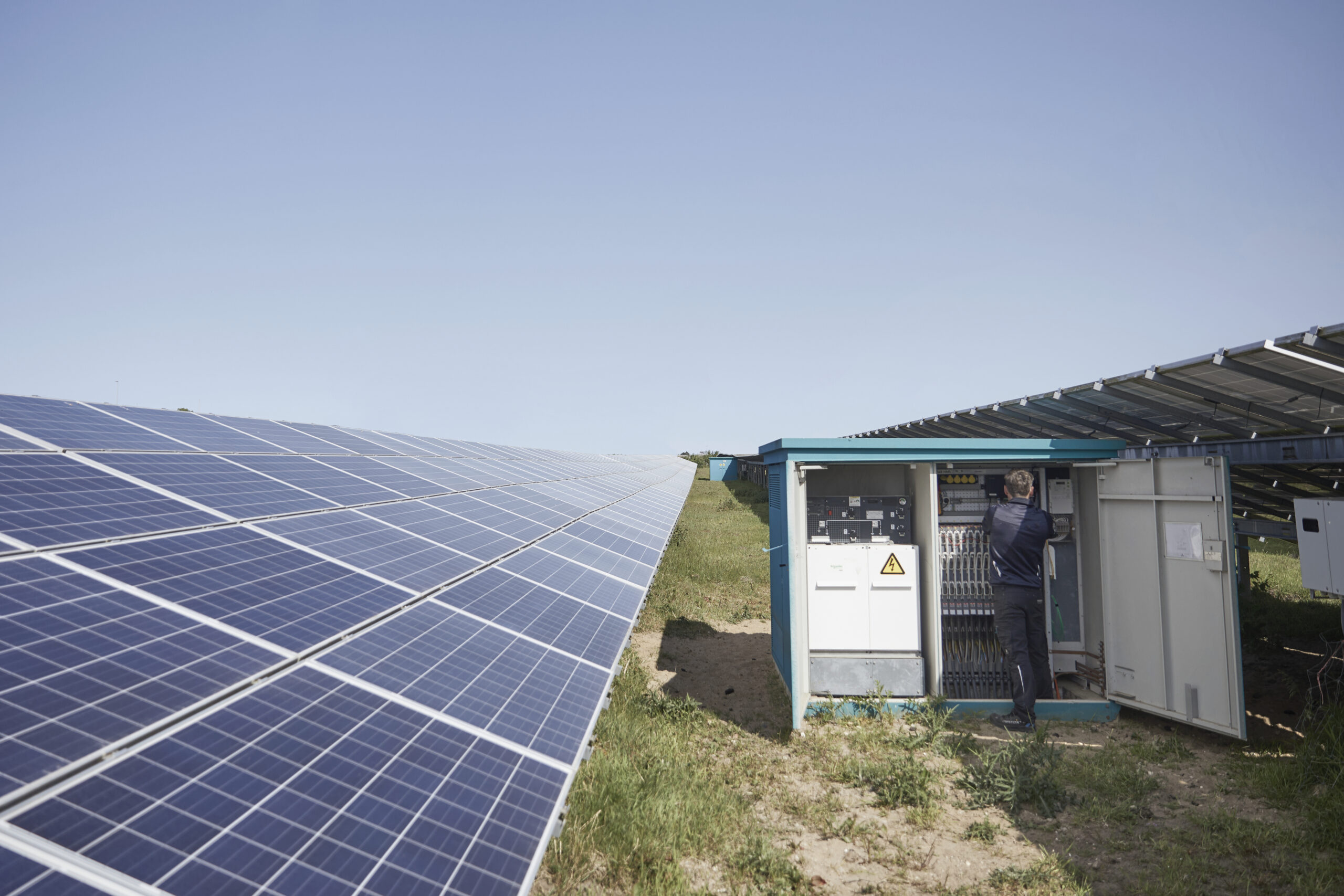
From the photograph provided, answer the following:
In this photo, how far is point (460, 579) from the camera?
20.1ft

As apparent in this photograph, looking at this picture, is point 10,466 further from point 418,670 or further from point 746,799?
point 746,799

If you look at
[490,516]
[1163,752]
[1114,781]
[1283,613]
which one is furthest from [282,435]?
[1283,613]

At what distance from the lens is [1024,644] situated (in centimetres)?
772

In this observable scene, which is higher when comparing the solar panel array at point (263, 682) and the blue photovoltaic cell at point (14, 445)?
the blue photovoltaic cell at point (14, 445)

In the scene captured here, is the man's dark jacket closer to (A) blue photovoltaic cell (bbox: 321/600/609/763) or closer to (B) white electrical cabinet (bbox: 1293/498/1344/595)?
(B) white electrical cabinet (bbox: 1293/498/1344/595)

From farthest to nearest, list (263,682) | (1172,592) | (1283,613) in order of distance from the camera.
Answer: (1283,613)
(1172,592)
(263,682)

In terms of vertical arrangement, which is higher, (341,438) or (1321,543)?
(341,438)

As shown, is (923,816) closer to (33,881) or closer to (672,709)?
(672,709)

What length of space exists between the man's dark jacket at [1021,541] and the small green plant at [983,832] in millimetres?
2718

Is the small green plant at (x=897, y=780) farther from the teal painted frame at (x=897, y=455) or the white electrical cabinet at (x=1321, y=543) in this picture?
the white electrical cabinet at (x=1321, y=543)

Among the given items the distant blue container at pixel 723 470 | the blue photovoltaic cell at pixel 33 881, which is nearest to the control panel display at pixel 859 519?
the blue photovoltaic cell at pixel 33 881

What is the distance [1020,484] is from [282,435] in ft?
35.9

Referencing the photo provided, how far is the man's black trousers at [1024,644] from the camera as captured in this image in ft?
25.2

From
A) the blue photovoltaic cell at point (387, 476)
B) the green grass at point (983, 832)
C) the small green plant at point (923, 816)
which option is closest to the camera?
the green grass at point (983, 832)
